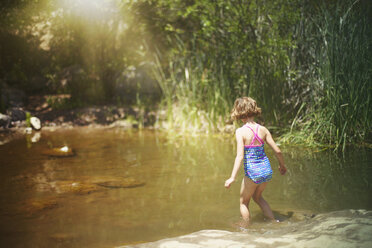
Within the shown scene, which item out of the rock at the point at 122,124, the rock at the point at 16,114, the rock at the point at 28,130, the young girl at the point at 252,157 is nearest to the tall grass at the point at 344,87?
the young girl at the point at 252,157

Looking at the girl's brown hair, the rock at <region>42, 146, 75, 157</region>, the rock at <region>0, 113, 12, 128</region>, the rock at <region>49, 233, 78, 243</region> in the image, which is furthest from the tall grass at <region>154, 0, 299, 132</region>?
the rock at <region>49, 233, 78, 243</region>

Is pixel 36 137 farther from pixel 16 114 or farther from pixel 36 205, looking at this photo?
pixel 36 205

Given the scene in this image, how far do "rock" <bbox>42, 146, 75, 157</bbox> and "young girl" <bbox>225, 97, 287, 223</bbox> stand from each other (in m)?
3.72

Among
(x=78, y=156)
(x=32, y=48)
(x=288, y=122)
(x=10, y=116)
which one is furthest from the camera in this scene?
(x=32, y=48)

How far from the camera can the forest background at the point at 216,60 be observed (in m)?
5.95

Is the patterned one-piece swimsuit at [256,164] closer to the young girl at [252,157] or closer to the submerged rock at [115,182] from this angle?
the young girl at [252,157]

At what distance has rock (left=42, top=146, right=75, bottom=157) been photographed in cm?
618

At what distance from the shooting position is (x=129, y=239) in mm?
2967

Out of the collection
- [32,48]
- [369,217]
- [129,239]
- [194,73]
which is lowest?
[129,239]

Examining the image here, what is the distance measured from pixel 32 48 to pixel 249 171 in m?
12.1

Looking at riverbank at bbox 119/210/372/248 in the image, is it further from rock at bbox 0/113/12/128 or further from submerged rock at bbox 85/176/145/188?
rock at bbox 0/113/12/128

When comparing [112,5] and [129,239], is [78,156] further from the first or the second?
[112,5]

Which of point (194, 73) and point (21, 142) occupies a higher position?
point (194, 73)

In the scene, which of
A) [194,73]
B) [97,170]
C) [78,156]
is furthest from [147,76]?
[97,170]
